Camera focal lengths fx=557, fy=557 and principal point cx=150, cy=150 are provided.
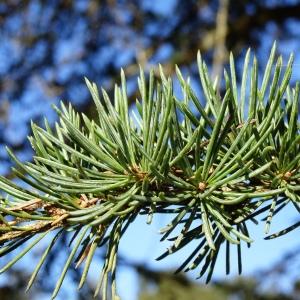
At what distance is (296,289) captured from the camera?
1.71 meters

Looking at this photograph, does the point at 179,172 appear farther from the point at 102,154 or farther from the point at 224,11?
the point at 224,11

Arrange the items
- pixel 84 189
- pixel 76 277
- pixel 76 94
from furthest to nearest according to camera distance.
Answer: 1. pixel 76 94
2. pixel 76 277
3. pixel 84 189

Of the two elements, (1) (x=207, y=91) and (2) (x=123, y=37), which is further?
(2) (x=123, y=37)

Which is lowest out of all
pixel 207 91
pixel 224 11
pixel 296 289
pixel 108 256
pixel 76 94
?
pixel 108 256

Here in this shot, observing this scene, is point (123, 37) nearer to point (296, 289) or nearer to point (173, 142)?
point (296, 289)

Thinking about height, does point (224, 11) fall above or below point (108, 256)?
above

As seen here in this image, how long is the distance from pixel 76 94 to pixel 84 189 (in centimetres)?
164

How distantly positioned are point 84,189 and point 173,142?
0.20ft

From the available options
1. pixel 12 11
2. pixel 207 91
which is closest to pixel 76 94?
pixel 12 11

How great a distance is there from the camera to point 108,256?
38cm

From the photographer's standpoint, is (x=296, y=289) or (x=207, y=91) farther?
(x=296, y=289)

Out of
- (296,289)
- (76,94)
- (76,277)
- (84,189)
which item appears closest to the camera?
(84,189)

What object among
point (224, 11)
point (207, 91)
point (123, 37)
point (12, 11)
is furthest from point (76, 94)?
point (207, 91)

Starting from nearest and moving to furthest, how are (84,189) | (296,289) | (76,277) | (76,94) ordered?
(84,189) < (76,277) < (296,289) < (76,94)
